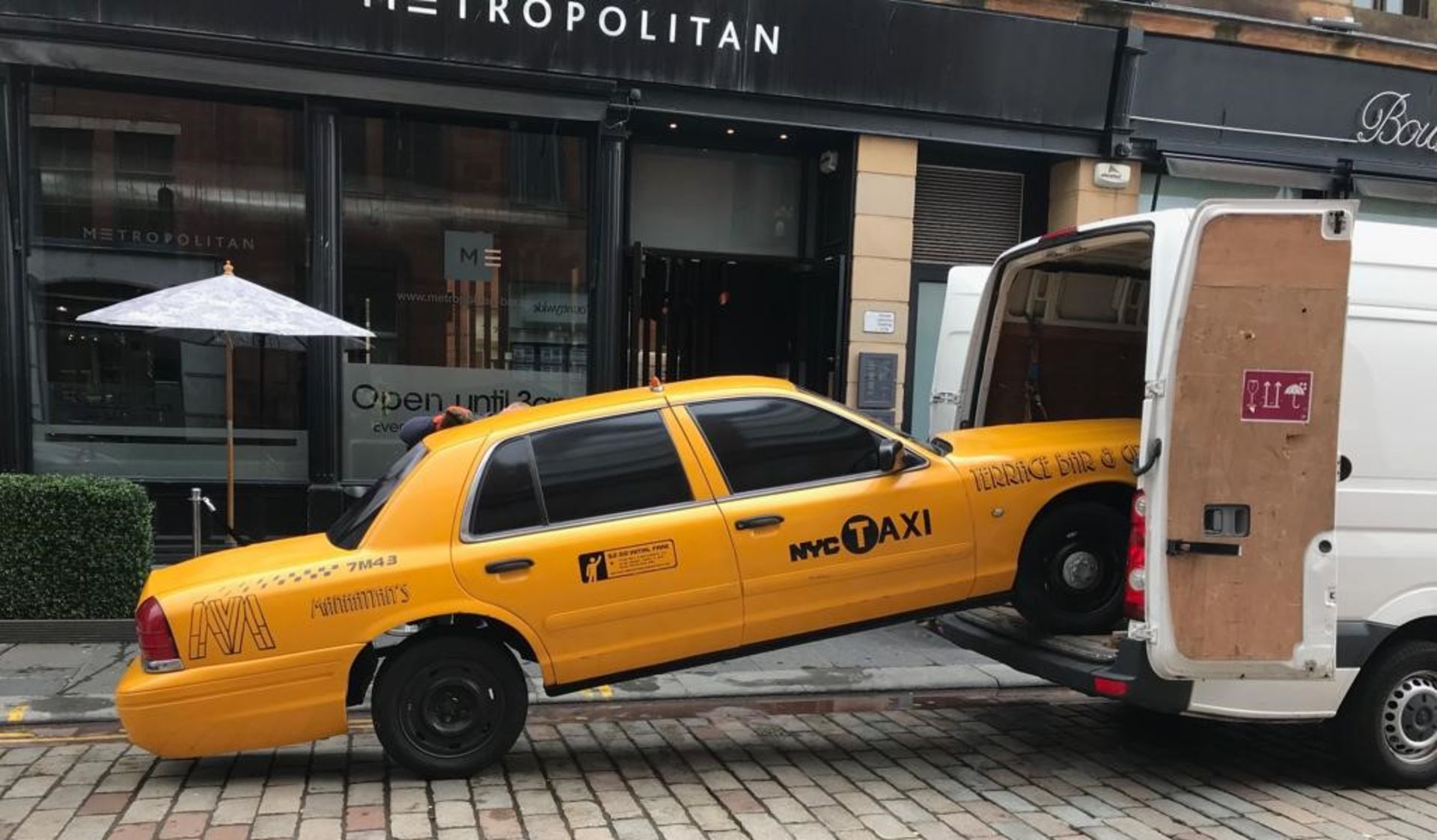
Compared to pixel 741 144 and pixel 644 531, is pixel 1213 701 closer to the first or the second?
pixel 644 531

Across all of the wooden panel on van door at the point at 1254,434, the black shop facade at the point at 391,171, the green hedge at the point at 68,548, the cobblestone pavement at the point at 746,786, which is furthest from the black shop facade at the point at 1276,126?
the green hedge at the point at 68,548

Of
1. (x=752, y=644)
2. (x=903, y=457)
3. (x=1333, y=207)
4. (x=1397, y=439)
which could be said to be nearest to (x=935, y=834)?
(x=752, y=644)

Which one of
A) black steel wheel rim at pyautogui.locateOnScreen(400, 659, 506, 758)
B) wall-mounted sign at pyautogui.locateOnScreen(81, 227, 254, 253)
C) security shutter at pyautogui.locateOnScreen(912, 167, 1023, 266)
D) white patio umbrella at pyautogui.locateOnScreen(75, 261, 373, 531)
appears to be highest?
security shutter at pyautogui.locateOnScreen(912, 167, 1023, 266)

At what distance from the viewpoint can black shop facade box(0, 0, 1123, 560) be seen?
7.99 metres

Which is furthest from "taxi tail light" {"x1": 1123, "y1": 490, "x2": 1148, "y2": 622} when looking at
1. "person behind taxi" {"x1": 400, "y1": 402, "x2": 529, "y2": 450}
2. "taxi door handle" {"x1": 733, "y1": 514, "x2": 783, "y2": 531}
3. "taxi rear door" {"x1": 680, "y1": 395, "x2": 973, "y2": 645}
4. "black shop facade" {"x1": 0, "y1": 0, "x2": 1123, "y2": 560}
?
"black shop facade" {"x1": 0, "y1": 0, "x2": 1123, "y2": 560}

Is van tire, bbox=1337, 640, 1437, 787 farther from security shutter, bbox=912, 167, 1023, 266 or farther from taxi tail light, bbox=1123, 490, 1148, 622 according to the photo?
security shutter, bbox=912, 167, 1023, 266

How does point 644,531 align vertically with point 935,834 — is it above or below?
above

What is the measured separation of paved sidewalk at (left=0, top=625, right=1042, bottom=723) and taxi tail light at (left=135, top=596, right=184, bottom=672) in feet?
5.03

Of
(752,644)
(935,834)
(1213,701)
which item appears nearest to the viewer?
(935,834)

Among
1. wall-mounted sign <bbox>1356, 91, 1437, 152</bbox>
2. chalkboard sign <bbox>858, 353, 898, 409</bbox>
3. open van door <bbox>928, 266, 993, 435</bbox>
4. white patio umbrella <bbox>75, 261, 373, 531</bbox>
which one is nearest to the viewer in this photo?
white patio umbrella <bbox>75, 261, 373, 531</bbox>

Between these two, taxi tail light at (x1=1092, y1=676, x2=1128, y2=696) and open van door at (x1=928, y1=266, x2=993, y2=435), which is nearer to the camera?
taxi tail light at (x1=1092, y1=676, x2=1128, y2=696)

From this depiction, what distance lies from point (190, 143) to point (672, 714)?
670 centimetres

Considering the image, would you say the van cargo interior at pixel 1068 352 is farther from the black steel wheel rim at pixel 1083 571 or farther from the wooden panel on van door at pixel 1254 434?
the wooden panel on van door at pixel 1254 434

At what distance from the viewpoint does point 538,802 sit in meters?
4.16
